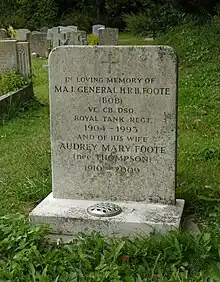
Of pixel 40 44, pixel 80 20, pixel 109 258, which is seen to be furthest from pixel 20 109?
pixel 80 20

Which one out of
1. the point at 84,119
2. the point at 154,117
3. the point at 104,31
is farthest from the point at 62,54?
the point at 104,31

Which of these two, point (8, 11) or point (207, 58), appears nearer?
point (207, 58)

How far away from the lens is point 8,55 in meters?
9.48

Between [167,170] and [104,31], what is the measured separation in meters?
12.8

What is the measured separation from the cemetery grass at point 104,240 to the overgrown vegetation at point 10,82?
1.20 m

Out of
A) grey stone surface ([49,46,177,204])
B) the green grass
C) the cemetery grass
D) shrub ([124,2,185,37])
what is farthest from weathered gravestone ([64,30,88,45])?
the green grass

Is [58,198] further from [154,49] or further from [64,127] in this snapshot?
[154,49]

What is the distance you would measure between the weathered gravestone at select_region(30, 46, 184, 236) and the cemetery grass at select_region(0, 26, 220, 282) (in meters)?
0.23

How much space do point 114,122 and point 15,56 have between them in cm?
545

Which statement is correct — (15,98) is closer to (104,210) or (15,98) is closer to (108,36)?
(104,210)

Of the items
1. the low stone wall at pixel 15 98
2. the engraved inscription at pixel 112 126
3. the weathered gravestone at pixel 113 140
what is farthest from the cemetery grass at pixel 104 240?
the engraved inscription at pixel 112 126

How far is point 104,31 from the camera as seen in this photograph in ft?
54.9

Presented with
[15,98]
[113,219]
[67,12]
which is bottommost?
[67,12]

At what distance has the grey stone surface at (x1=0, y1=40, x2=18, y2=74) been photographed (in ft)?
30.9
